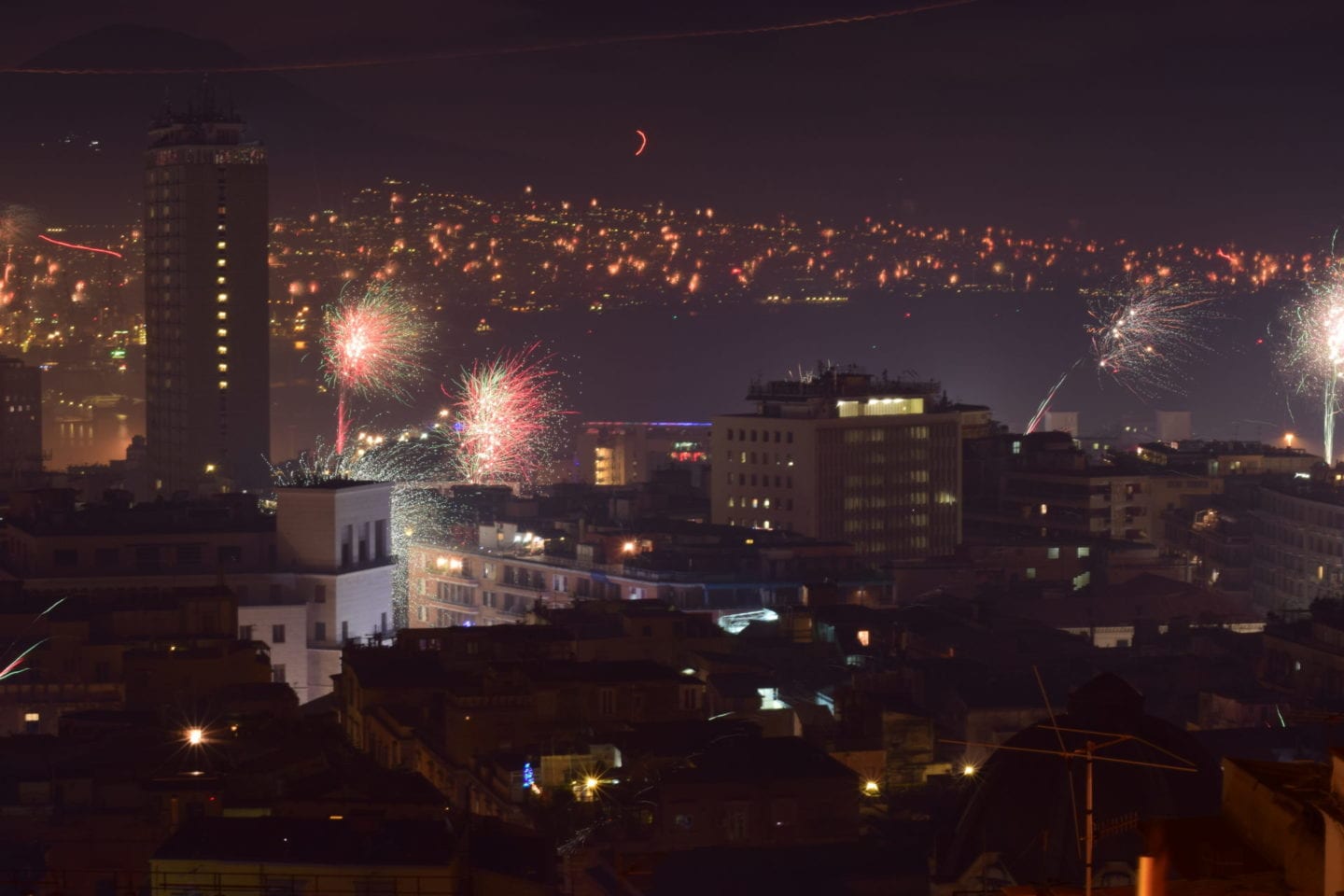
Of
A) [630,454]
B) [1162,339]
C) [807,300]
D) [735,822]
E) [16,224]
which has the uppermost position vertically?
[16,224]

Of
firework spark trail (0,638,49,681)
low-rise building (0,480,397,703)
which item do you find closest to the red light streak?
low-rise building (0,480,397,703)

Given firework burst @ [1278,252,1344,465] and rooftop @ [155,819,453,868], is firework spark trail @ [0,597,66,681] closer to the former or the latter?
rooftop @ [155,819,453,868]

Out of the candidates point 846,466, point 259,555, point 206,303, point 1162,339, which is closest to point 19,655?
point 259,555

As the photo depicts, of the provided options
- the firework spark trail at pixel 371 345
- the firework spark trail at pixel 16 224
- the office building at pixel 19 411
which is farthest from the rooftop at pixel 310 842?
the firework spark trail at pixel 16 224

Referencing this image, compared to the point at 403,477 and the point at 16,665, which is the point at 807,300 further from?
the point at 16,665

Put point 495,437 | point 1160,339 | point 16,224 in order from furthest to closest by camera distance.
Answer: point 1160,339, point 16,224, point 495,437

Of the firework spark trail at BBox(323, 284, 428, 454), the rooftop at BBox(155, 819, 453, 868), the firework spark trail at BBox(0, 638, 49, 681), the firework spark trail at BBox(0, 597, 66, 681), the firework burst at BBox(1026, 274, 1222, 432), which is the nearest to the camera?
the rooftop at BBox(155, 819, 453, 868)

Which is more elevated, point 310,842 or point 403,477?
point 403,477
